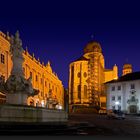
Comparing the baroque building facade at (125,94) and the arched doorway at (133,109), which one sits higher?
→ the baroque building facade at (125,94)

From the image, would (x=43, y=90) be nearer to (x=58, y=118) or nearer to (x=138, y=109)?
(x=138, y=109)

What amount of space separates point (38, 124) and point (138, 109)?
236 feet

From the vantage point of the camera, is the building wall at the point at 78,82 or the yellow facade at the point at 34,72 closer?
the yellow facade at the point at 34,72

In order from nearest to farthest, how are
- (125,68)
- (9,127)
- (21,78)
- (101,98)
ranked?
1. (9,127)
2. (21,78)
3. (101,98)
4. (125,68)

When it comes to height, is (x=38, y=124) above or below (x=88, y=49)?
below

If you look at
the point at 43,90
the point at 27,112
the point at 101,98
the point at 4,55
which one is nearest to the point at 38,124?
the point at 27,112

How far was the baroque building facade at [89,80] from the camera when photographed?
385ft

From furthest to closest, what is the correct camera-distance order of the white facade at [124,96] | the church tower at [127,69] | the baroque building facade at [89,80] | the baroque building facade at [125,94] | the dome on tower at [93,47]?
the church tower at [127,69] < the dome on tower at [93,47] < the baroque building facade at [89,80] < the baroque building facade at [125,94] < the white facade at [124,96]

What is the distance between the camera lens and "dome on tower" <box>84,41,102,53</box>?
431 feet

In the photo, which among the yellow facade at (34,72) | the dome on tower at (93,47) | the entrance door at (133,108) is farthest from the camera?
the dome on tower at (93,47)

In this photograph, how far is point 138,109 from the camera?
87.3 m

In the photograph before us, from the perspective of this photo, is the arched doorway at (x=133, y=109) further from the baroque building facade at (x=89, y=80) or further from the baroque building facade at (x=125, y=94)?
the baroque building facade at (x=89, y=80)

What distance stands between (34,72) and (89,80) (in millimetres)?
46411

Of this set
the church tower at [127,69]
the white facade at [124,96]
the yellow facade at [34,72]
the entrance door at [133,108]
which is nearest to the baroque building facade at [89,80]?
the church tower at [127,69]
